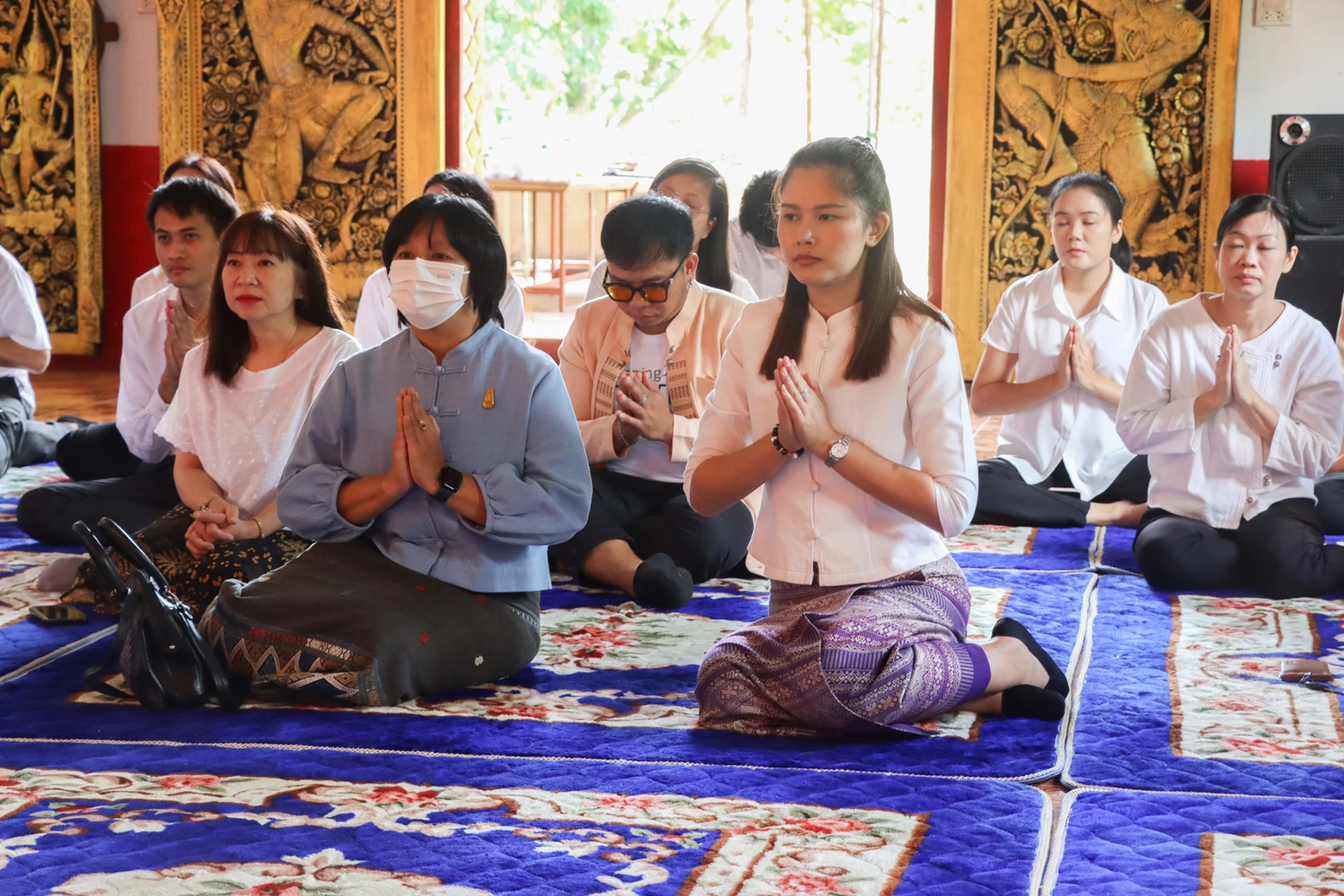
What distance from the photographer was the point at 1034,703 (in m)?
2.34

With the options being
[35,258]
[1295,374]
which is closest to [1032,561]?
[1295,374]

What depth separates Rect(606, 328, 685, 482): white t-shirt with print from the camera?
3389 mm

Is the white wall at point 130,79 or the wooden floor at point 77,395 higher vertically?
the white wall at point 130,79

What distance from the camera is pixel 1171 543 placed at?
3.25 metres

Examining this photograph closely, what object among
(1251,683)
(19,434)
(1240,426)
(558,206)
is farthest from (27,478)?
(558,206)

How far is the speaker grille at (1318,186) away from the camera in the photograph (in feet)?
18.5

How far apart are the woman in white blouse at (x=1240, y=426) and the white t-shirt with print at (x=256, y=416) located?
1840 millimetres

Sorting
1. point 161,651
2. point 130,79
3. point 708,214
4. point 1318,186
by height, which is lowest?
point 161,651

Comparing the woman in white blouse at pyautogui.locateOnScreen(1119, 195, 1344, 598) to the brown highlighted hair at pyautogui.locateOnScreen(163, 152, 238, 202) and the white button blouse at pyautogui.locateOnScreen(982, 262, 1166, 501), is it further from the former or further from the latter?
the brown highlighted hair at pyautogui.locateOnScreen(163, 152, 238, 202)

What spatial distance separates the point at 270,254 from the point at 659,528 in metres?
1.04

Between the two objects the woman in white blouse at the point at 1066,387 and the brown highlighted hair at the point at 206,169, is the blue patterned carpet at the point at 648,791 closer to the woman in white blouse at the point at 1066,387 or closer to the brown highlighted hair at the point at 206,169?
the woman in white blouse at the point at 1066,387

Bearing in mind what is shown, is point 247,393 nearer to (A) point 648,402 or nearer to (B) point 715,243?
(A) point 648,402

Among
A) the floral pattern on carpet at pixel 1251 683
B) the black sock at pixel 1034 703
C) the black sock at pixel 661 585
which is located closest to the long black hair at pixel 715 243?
the black sock at pixel 661 585

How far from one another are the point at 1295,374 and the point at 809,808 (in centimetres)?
198
